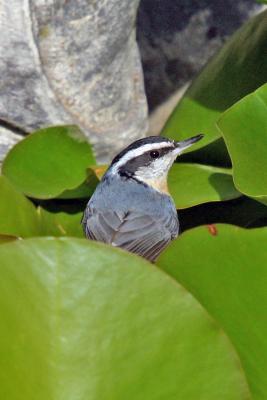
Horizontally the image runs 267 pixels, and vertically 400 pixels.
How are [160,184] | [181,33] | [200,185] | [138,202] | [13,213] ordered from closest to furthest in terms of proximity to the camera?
[13,213]
[200,185]
[138,202]
[160,184]
[181,33]

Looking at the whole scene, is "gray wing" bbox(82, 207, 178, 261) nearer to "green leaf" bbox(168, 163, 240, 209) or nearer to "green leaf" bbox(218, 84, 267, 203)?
"green leaf" bbox(168, 163, 240, 209)

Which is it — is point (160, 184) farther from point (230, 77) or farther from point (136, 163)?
point (230, 77)

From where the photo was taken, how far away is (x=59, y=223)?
392 centimetres

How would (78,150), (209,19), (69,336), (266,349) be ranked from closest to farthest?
(69,336) → (266,349) → (78,150) → (209,19)

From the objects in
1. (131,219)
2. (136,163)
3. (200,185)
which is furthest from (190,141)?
(136,163)

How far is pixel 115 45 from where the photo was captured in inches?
169

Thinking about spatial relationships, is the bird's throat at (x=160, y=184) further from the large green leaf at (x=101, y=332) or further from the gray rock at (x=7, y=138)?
the large green leaf at (x=101, y=332)

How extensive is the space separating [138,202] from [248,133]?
102 cm

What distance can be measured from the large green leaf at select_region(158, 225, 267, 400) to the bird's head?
131cm

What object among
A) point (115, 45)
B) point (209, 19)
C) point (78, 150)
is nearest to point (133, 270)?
point (78, 150)

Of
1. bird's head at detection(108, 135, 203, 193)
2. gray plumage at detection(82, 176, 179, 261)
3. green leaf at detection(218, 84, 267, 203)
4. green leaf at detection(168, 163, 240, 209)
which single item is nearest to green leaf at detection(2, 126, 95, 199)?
gray plumage at detection(82, 176, 179, 261)

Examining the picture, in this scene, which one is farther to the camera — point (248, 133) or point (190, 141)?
point (190, 141)

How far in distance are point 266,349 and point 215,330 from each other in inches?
8.2

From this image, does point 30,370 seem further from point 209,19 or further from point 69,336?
point 209,19
